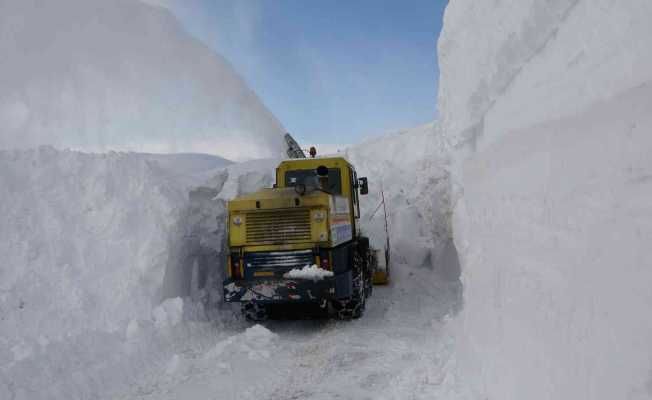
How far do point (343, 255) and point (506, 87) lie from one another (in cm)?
384

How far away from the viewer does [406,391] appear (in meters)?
4.89

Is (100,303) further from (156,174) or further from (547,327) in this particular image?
(547,327)

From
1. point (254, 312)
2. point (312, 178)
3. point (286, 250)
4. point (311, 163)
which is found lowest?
point (254, 312)

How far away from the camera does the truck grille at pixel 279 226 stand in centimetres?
768

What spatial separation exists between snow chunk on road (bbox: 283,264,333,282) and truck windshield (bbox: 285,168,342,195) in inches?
81.4

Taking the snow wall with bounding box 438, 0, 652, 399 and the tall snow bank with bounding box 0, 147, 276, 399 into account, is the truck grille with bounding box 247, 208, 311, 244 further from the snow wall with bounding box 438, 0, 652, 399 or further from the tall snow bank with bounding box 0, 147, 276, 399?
the snow wall with bounding box 438, 0, 652, 399

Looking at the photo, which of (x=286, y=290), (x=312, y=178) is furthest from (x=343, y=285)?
(x=312, y=178)

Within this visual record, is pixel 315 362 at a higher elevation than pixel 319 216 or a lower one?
lower

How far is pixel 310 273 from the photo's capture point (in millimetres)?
7488

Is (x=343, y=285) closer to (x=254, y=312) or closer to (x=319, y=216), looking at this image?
(x=319, y=216)

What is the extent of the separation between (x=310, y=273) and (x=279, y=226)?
2.85 feet

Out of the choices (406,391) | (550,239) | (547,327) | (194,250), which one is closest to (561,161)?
(550,239)

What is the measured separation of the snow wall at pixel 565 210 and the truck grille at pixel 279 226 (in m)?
2.98

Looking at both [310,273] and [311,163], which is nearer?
[310,273]
